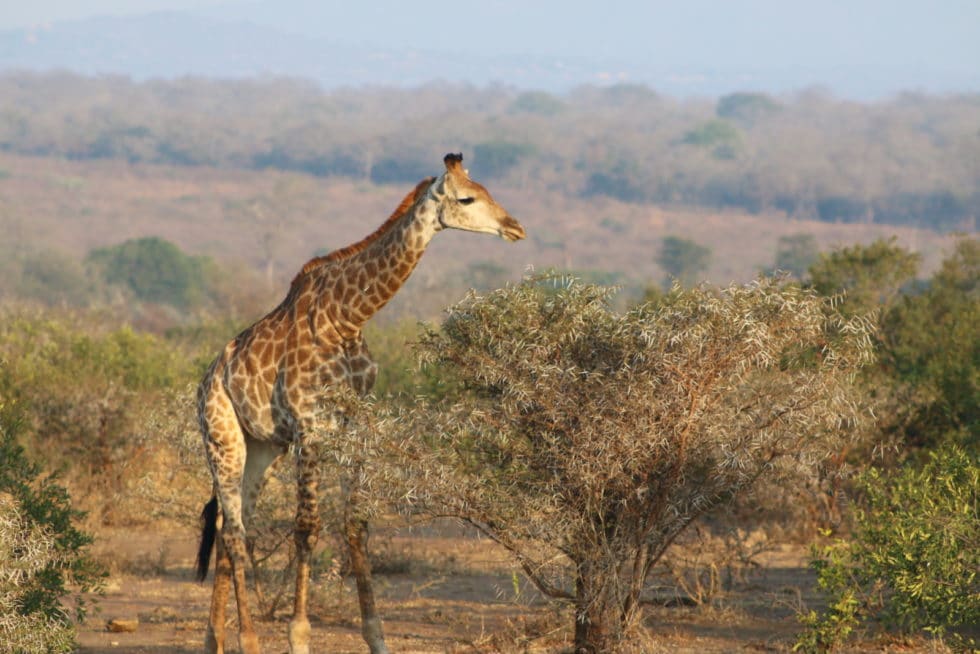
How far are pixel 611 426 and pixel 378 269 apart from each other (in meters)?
1.53

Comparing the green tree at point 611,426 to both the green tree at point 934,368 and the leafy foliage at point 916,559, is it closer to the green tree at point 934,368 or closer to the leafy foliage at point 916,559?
the leafy foliage at point 916,559

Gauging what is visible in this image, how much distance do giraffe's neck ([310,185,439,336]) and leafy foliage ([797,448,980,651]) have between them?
2509 millimetres

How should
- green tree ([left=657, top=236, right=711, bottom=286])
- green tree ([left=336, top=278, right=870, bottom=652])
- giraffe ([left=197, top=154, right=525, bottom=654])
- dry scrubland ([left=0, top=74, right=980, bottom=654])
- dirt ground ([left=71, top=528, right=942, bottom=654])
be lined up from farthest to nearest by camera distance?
1. green tree ([left=657, top=236, right=711, bottom=286])
2. dry scrubland ([left=0, top=74, right=980, bottom=654])
3. dirt ground ([left=71, top=528, right=942, bottom=654])
4. giraffe ([left=197, top=154, right=525, bottom=654])
5. green tree ([left=336, top=278, right=870, bottom=652])

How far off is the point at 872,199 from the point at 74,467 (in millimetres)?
74696

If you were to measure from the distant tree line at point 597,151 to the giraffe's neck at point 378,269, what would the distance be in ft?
243

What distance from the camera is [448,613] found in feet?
30.1

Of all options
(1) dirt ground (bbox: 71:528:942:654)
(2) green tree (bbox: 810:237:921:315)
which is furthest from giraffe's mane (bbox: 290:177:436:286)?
(2) green tree (bbox: 810:237:921:315)

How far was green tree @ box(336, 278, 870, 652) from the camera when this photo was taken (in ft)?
21.4

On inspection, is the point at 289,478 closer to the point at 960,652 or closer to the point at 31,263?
the point at 960,652

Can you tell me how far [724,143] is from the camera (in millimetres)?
102312

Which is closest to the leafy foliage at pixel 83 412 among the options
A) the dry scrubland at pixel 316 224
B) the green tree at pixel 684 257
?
the dry scrubland at pixel 316 224

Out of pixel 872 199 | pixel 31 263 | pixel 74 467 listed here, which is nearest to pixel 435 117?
pixel 872 199

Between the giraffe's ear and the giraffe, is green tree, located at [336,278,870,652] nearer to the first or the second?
the giraffe

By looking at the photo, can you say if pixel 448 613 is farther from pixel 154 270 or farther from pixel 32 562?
pixel 154 270
